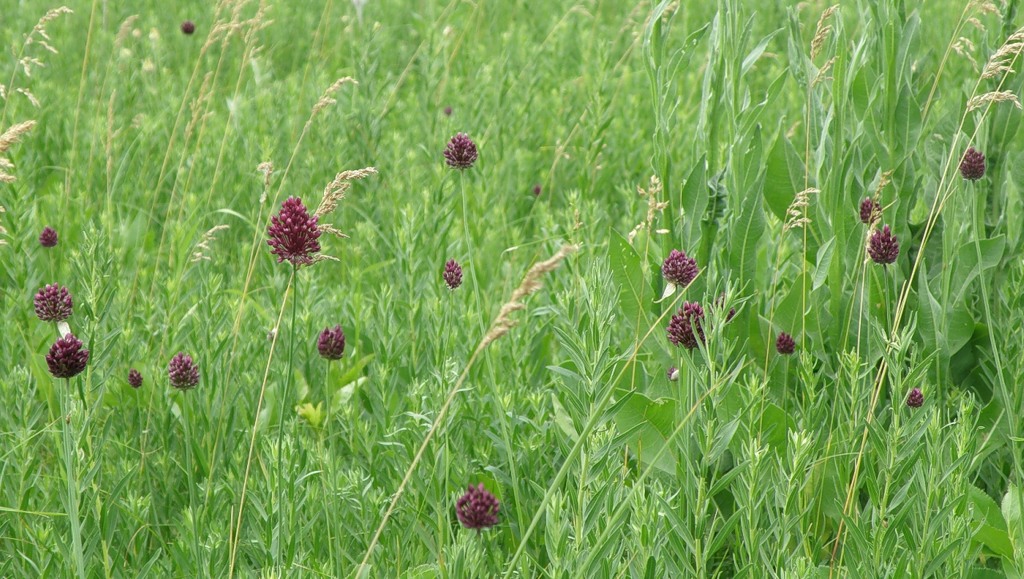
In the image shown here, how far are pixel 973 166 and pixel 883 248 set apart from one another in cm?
46

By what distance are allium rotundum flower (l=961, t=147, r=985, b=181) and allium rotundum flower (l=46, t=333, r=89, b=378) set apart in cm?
205

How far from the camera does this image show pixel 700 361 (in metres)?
2.40

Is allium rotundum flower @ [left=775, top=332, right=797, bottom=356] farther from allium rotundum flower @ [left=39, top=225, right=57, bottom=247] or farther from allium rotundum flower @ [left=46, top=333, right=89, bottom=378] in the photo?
allium rotundum flower @ [left=39, top=225, right=57, bottom=247]

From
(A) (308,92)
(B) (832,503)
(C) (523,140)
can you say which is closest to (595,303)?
(B) (832,503)

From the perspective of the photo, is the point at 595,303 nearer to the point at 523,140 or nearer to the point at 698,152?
the point at 698,152

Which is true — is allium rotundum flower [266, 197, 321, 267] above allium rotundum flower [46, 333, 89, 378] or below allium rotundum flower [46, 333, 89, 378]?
above

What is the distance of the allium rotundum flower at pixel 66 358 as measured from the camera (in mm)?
1869

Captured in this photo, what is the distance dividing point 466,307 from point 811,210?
97cm

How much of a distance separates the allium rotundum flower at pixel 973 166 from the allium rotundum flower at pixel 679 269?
0.83 meters

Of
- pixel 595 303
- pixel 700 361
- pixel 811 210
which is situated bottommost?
pixel 700 361

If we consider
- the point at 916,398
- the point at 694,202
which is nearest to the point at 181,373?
the point at 694,202

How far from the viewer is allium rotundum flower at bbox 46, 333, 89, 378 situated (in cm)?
187

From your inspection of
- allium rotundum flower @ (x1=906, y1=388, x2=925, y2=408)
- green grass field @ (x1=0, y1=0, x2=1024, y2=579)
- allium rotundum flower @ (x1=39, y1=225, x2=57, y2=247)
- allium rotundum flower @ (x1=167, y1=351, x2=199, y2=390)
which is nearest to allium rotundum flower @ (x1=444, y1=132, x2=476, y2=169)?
green grass field @ (x1=0, y1=0, x2=1024, y2=579)

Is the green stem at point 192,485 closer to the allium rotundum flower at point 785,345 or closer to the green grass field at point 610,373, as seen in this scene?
the green grass field at point 610,373
